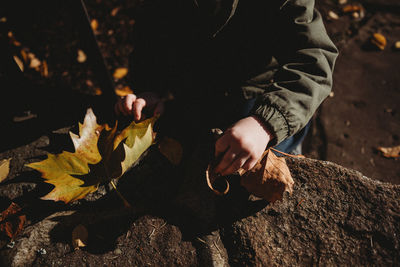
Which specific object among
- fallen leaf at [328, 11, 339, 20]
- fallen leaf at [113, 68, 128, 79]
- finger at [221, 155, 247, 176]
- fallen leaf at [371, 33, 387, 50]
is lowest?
fallen leaf at [371, 33, 387, 50]

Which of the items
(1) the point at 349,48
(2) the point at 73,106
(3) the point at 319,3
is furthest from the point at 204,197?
(3) the point at 319,3

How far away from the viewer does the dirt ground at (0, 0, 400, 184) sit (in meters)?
1.20

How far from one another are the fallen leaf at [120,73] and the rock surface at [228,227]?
121 cm

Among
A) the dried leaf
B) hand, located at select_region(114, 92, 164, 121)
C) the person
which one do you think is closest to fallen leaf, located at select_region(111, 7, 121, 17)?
the dried leaf

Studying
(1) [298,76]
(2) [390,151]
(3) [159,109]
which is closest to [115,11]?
(3) [159,109]

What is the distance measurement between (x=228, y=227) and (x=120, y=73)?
1557 mm

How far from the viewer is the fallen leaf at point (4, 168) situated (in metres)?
0.98

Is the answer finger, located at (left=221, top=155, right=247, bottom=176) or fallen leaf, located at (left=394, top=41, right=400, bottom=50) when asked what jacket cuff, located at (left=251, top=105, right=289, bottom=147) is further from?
fallen leaf, located at (left=394, top=41, right=400, bottom=50)

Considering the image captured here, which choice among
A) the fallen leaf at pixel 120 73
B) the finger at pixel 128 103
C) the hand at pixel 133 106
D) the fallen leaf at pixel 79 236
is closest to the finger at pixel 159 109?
the hand at pixel 133 106

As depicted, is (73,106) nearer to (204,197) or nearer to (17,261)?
(17,261)

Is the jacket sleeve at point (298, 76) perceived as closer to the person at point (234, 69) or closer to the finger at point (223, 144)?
the person at point (234, 69)

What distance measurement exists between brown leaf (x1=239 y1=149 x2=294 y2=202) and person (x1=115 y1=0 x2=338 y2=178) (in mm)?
29

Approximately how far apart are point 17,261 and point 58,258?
0.41ft

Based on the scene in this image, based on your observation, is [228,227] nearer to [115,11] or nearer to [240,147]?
[240,147]
